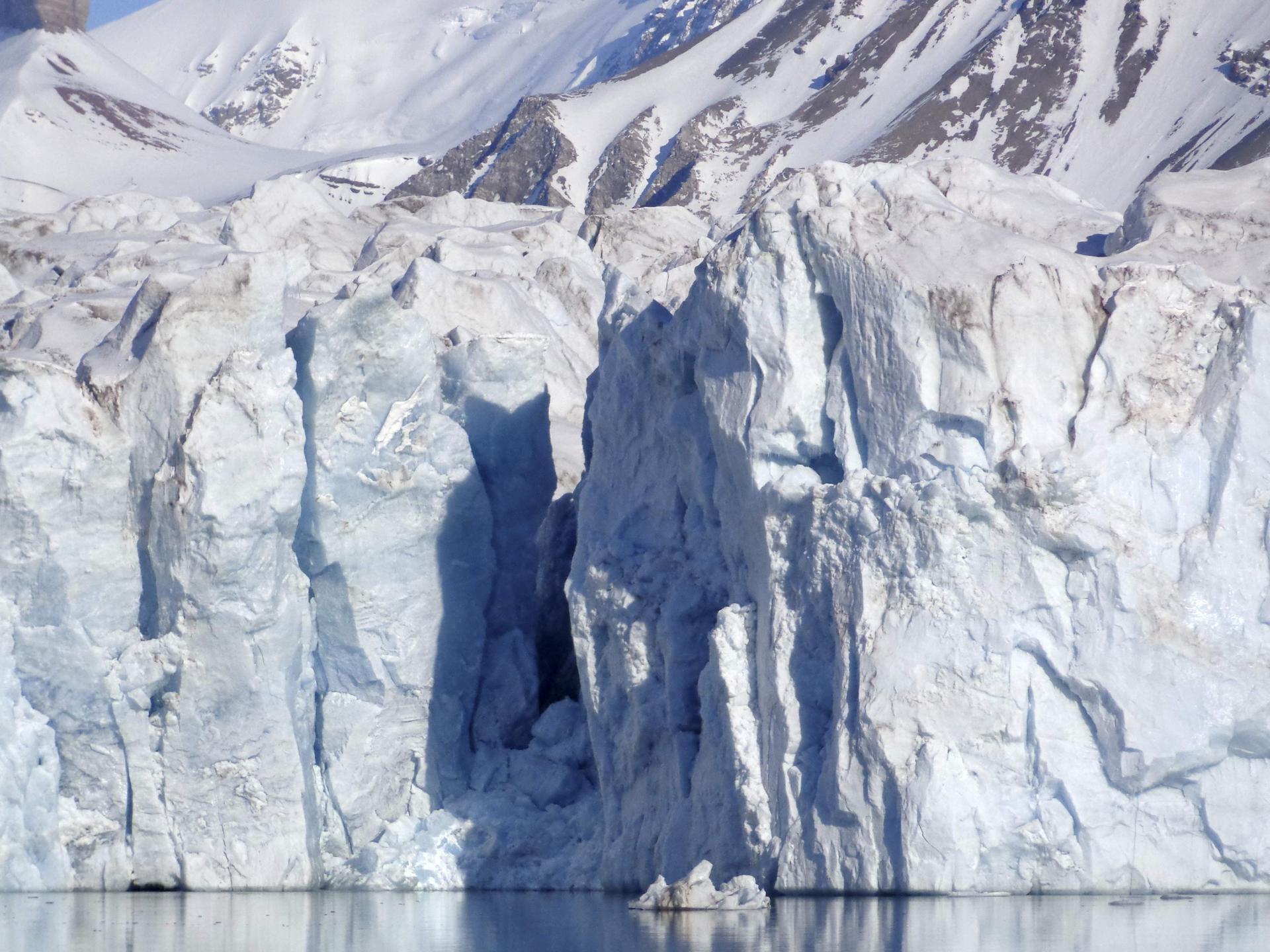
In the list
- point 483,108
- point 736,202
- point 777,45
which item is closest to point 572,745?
point 736,202

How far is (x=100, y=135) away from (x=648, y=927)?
100m

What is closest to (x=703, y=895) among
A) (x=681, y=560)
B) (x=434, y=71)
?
(x=681, y=560)

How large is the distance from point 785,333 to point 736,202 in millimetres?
70909

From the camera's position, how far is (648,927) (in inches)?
685

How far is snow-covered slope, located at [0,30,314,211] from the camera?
102688 millimetres

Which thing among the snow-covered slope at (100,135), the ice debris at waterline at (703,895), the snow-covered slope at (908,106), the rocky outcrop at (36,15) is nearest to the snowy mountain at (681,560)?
the ice debris at waterline at (703,895)

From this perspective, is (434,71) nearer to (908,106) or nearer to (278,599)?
(908,106)

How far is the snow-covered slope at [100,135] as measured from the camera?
102688 millimetres

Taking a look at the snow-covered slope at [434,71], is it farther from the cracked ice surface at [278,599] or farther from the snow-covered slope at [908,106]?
the cracked ice surface at [278,599]

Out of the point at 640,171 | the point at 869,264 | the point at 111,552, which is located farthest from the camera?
the point at 640,171

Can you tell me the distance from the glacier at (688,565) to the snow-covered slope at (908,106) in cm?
5340

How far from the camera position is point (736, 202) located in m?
89.8

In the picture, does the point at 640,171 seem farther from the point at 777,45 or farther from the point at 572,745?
the point at 572,745

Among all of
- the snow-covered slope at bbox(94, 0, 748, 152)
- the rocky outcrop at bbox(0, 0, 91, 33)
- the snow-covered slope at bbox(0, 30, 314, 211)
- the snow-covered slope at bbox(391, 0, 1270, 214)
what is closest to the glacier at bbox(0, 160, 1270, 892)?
the snow-covered slope at bbox(391, 0, 1270, 214)
